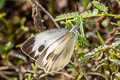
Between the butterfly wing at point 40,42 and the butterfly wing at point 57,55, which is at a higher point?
the butterfly wing at point 40,42

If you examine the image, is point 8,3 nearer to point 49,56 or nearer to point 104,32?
Answer: point 104,32

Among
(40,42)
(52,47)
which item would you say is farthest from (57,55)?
(40,42)

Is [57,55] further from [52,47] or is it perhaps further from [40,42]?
[40,42]

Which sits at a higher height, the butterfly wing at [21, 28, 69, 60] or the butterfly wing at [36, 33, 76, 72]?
the butterfly wing at [21, 28, 69, 60]

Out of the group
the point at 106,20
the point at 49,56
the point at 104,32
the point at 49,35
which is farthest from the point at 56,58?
Answer: the point at 104,32
